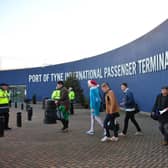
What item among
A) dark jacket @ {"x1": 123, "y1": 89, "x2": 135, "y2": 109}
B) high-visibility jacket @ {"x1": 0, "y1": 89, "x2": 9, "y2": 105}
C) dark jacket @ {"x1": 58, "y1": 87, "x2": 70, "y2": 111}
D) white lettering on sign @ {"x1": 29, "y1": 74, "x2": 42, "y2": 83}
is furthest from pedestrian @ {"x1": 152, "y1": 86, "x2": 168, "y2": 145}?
white lettering on sign @ {"x1": 29, "y1": 74, "x2": 42, "y2": 83}

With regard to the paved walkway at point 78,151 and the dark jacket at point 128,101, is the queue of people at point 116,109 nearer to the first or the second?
the dark jacket at point 128,101

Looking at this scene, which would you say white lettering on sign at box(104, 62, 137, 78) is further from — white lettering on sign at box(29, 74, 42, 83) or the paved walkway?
white lettering on sign at box(29, 74, 42, 83)

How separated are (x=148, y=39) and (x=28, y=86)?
2619 cm

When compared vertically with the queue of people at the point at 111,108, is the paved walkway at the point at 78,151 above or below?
below

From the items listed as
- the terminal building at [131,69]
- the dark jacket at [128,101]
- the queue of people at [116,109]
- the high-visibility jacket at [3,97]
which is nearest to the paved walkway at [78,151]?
the queue of people at [116,109]

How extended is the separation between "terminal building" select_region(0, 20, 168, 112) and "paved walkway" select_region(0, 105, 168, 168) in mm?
7320

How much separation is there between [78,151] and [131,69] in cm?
1506

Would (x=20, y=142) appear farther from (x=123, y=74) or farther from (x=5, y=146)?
(x=123, y=74)

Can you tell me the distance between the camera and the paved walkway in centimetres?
753

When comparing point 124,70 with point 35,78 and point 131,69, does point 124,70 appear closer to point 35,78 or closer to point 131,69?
point 131,69

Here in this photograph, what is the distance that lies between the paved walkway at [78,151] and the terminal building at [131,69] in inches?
288

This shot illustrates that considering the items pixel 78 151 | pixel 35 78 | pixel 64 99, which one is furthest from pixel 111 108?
pixel 35 78

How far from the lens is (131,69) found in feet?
77.0

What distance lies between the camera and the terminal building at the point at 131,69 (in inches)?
736
